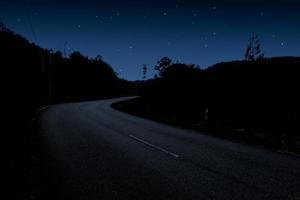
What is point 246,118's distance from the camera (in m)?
29.6

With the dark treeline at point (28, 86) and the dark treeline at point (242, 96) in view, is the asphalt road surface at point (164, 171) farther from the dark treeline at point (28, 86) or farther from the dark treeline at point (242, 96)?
the dark treeline at point (242, 96)

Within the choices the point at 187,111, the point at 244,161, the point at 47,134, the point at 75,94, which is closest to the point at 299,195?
the point at 244,161

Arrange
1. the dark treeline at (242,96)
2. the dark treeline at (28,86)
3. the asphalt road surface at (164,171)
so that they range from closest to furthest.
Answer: the asphalt road surface at (164,171)
the dark treeline at (28,86)
the dark treeline at (242,96)

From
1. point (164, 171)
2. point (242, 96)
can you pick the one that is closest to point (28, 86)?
point (242, 96)

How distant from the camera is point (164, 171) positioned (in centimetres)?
762

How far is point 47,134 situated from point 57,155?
4.87 metres

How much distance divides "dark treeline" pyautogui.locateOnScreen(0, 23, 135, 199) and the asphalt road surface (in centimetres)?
78

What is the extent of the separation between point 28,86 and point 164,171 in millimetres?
57765

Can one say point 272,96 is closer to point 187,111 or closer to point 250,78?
point 250,78

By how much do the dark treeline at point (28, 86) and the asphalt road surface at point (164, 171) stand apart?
0.78 meters

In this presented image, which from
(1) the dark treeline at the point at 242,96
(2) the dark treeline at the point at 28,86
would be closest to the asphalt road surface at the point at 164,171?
(2) the dark treeline at the point at 28,86

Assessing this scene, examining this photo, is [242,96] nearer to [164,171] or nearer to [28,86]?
[164,171]

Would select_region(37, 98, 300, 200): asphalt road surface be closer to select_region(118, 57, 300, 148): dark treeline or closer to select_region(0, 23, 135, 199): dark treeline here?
select_region(0, 23, 135, 199): dark treeline

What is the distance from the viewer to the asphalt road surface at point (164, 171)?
5.98m
